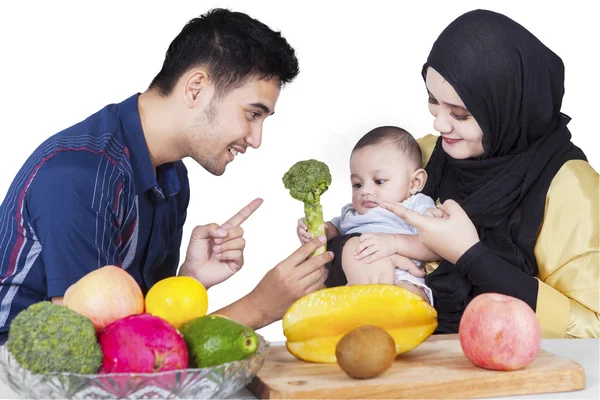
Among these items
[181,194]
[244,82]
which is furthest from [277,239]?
[244,82]

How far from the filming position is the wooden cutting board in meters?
1.59

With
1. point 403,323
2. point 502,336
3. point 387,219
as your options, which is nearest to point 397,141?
point 387,219

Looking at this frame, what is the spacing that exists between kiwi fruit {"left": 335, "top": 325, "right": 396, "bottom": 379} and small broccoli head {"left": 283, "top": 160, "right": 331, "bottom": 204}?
0.87m

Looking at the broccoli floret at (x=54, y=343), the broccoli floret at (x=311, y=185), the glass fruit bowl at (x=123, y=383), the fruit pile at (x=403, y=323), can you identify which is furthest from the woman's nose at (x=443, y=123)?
the broccoli floret at (x=54, y=343)

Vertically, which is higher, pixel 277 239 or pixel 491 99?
pixel 491 99

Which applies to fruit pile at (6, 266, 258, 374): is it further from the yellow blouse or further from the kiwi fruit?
the yellow blouse

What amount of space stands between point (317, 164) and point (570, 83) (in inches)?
72.5

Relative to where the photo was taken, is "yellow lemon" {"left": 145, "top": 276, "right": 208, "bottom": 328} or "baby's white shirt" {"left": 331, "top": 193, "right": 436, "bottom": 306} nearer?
"yellow lemon" {"left": 145, "top": 276, "right": 208, "bottom": 328}

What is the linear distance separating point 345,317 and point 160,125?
1.09m

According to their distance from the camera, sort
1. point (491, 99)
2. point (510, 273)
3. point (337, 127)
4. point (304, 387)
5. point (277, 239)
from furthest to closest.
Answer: point (277, 239), point (337, 127), point (491, 99), point (510, 273), point (304, 387)

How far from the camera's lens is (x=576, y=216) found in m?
2.39

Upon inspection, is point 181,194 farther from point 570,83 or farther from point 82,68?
point 570,83

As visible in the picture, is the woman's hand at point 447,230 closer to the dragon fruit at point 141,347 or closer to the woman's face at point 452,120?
the woman's face at point 452,120

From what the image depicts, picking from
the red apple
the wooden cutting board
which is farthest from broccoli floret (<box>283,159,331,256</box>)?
the red apple
